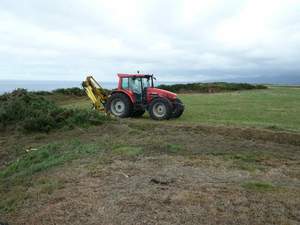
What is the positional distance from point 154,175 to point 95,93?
10.6 meters

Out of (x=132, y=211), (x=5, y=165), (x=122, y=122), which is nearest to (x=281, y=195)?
(x=132, y=211)

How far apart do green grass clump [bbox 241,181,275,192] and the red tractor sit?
8602 mm

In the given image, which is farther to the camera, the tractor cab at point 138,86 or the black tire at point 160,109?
Answer: the tractor cab at point 138,86

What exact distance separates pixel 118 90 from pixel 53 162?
7529 mm

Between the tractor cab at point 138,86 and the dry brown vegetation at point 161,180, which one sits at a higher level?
the tractor cab at point 138,86

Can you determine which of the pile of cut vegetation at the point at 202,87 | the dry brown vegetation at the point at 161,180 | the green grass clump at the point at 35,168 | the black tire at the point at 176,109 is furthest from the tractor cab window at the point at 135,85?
the pile of cut vegetation at the point at 202,87

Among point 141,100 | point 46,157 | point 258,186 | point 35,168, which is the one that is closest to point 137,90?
point 141,100

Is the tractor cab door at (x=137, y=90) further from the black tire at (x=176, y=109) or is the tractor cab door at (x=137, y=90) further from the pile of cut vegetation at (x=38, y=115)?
the pile of cut vegetation at (x=38, y=115)

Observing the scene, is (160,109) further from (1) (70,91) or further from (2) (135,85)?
(1) (70,91)

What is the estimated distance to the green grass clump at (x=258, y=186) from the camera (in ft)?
22.6

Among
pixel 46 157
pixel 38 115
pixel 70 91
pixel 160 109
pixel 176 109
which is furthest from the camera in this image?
pixel 70 91

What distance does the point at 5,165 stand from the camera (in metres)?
11.0

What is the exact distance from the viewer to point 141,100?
655 inches

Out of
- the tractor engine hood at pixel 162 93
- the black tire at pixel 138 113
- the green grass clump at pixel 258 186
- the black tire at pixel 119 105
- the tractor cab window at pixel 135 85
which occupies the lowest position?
the green grass clump at pixel 258 186
